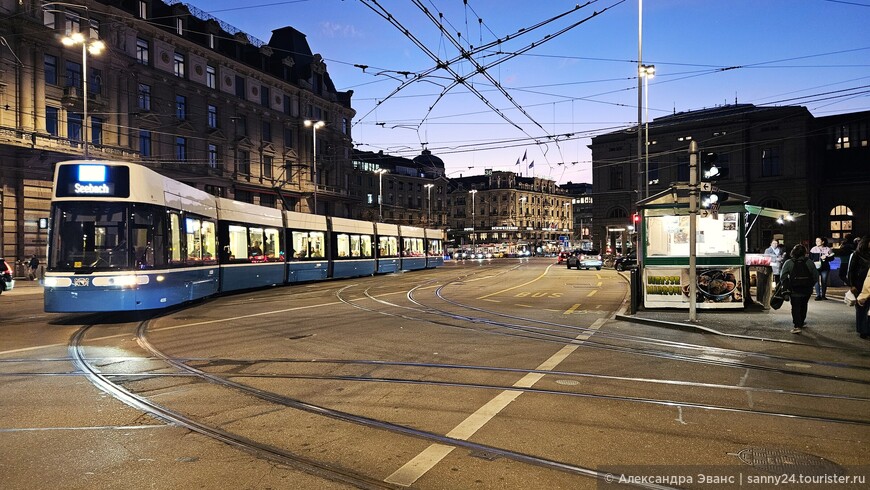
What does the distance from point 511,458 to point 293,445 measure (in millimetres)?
1923

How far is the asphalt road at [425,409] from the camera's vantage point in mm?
4422

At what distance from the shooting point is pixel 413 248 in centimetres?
4281

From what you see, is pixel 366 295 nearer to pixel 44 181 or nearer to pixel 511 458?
pixel 511 458

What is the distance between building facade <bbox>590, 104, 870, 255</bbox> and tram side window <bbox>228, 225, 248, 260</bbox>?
38275 millimetres

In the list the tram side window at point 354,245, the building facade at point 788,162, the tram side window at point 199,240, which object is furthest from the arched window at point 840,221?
the tram side window at point 199,240

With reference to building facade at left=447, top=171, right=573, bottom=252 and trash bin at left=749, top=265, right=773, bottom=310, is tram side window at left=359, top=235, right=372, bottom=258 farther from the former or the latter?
building facade at left=447, top=171, right=573, bottom=252

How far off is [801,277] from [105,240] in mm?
14604

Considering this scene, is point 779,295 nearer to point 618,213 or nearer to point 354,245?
point 354,245

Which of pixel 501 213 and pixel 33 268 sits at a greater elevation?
pixel 501 213

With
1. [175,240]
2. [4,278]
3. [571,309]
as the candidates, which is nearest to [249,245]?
[175,240]

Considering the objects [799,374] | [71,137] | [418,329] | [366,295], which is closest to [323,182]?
[71,137]

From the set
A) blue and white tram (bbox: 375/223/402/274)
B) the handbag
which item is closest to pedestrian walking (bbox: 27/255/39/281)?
blue and white tram (bbox: 375/223/402/274)

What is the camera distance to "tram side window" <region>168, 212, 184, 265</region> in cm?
1448

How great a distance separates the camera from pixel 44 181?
31.9 m
